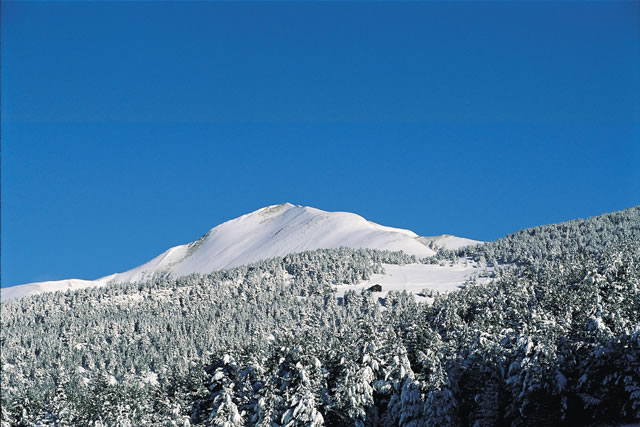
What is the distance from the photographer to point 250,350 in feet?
284

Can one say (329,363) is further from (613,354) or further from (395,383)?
(613,354)

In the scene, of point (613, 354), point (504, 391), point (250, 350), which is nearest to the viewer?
point (613, 354)

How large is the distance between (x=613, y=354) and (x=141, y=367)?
422 ft

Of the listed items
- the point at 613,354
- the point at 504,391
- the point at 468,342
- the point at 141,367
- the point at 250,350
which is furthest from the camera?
the point at 141,367

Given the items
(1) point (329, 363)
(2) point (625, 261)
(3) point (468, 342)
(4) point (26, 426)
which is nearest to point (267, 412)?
(1) point (329, 363)

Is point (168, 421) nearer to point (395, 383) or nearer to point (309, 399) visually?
point (309, 399)

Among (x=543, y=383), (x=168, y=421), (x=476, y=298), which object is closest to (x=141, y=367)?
(x=476, y=298)

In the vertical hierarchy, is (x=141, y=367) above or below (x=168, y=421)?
above

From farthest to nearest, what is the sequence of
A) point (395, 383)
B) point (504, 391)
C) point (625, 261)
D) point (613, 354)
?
Result: point (625, 261) → point (395, 383) → point (504, 391) → point (613, 354)

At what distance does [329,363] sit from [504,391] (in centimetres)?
2009

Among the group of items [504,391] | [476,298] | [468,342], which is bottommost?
[504,391]

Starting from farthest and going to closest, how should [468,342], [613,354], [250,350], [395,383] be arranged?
1. [250,350]
2. [468,342]
3. [395,383]
4. [613,354]

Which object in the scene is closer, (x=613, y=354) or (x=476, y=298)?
(x=613, y=354)

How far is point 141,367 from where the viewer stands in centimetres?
17012
